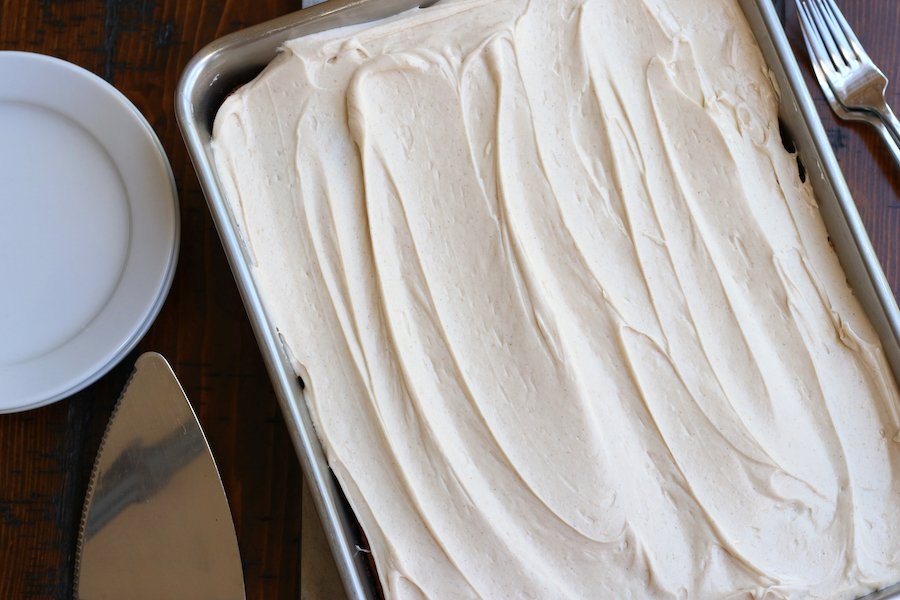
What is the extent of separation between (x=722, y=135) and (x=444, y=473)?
0.89 meters

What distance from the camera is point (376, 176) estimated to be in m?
1.16

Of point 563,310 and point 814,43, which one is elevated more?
point 814,43

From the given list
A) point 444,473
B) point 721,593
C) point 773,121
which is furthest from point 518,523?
point 773,121

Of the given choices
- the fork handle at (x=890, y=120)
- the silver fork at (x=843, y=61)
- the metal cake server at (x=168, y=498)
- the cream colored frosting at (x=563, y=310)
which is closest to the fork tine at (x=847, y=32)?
the silver fork at (x=843, y=61)

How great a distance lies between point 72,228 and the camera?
1.24 meters

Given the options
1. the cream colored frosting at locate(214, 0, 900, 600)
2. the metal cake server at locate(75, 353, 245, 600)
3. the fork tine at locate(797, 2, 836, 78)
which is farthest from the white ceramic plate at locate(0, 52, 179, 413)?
the fork tine at locate(797, 2, 836, 78)

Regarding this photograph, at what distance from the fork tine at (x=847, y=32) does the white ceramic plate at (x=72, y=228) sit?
1.54 metres

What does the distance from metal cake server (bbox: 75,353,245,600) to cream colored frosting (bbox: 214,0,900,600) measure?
29cm

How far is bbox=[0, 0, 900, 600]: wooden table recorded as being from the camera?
125cm

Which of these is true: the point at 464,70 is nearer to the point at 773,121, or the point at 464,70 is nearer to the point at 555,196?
the point at 555,196

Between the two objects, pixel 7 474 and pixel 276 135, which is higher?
pixel 276 135

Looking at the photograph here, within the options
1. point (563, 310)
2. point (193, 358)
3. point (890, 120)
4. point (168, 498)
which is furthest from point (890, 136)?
point (168, 498)

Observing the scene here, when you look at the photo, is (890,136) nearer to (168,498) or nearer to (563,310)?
(563,310)

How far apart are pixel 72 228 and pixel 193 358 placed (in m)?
0.38
